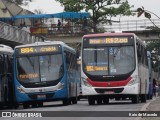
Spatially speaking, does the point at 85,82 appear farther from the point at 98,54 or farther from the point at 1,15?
the point at 1,15

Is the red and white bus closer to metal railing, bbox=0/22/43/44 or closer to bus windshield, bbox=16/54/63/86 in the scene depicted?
bus windshield, bbox=16/54/63/86

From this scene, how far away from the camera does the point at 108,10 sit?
7681 centimetres

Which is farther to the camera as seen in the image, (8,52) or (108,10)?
(108,10)

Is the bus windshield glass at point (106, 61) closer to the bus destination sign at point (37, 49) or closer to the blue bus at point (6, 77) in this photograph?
the bus destination sign at point (37, 49)

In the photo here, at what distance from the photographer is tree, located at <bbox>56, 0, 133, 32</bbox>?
76250 mm

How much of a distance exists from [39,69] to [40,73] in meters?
0.22

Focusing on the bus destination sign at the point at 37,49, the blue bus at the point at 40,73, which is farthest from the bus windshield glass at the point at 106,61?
the bus destination sign at the point at 37,49

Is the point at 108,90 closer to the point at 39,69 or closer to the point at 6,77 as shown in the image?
the point at 39,69

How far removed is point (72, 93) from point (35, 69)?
12.0 ft

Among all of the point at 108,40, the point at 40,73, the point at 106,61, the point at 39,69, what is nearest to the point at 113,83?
the point at 106,61

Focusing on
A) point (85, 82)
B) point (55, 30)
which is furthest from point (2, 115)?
point (55, 30)

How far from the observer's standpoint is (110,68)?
31.7 metres

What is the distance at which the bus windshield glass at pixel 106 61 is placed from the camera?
3164 cm

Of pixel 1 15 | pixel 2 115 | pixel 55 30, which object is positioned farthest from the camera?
pixel 1 15
